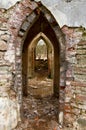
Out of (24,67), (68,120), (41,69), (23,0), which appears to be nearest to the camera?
(23,0)

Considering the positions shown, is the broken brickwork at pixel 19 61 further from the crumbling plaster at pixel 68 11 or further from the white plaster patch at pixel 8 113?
the crumbling plaster at pixel 68 11

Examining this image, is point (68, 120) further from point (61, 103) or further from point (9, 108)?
point (9, 108)

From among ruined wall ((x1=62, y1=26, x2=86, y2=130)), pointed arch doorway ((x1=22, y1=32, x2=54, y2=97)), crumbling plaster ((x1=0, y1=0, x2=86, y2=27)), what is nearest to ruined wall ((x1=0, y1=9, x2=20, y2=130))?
crumbling plaster ((x1=0, y1=0, x2=86, y2=27))

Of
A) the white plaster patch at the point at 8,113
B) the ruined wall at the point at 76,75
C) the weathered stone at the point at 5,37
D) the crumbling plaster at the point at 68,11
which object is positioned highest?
the crumbling plaster at the point at 68,11

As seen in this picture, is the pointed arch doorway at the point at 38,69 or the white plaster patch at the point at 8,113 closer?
the white plaster patch at the point at 8,113

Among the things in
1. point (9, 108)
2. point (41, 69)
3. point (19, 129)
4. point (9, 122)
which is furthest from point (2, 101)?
point (41, 69)

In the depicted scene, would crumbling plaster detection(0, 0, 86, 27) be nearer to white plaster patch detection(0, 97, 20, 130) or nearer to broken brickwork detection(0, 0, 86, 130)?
broken brickwork detection(0, 0, 86, 130)

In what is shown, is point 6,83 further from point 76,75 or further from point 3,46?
point 76,75

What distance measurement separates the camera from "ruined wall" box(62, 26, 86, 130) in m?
4.12

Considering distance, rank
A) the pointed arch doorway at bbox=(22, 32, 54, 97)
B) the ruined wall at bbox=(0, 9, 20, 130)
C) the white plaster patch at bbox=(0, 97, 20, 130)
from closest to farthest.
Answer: the ruined wall at bbox=(0, 9, 20, 130), the white plaster patch at bbox=(0, 97, 20, 130), the pointed arch doorway at bbox=(22, 32, 54, 97)

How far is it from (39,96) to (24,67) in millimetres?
1196

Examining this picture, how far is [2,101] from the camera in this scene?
4.20 meters

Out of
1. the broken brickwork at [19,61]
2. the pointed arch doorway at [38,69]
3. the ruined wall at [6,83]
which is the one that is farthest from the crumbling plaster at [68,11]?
the pointed arch doorway at [38,69]

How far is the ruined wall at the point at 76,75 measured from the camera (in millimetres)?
4117
